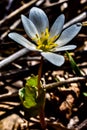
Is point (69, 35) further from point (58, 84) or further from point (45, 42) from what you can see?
point (58, 84)

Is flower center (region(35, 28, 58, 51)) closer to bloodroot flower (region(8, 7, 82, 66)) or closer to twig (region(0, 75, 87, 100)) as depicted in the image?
bloodroot flower (region(8, 7, 82, 66))

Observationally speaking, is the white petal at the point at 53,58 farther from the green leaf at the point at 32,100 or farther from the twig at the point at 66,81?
the twig at the point at 66,81

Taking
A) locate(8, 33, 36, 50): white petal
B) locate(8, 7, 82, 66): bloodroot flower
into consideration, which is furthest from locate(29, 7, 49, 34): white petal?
locate(8, 33, 36, 50): white petal

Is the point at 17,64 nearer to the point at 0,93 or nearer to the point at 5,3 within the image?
the point at 0,93

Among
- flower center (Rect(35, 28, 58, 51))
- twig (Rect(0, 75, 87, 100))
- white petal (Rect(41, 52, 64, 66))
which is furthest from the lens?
twig (Rect(0, 75, 87, 100))

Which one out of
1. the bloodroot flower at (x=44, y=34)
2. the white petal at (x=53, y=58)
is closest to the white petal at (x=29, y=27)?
the bloodroot flower at (x=44, y=34)
